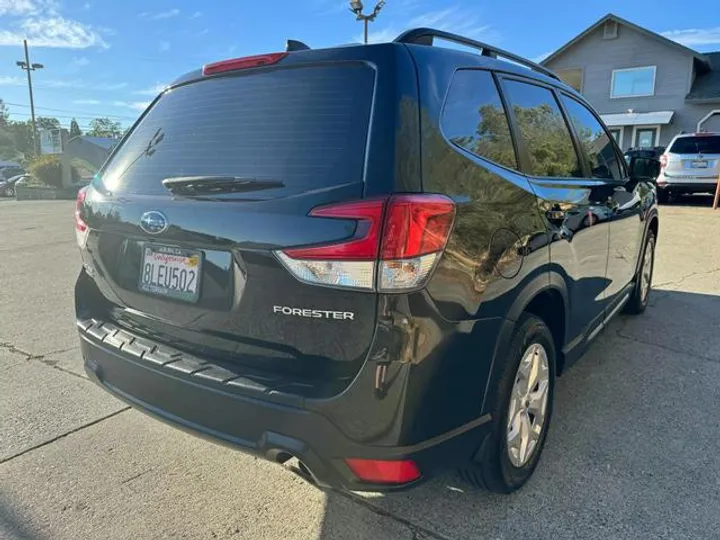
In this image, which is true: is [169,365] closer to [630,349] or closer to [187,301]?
[187,301]

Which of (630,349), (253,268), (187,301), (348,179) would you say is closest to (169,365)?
(187,301)

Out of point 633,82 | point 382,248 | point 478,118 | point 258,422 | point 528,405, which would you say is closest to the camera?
point 382,248

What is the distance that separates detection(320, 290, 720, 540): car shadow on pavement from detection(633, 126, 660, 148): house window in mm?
24381

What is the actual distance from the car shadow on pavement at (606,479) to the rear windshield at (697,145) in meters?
11.6

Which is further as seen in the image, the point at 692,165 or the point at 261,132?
the point at 692,165

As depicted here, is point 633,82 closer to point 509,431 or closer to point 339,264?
point 509,431

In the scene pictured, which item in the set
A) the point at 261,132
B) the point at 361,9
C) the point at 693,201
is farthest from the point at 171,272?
the point at 693,201

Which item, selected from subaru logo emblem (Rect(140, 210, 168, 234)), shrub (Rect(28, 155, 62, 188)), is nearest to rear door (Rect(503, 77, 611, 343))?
subaru logo emblem (Rect(140, 210, 168, 234))

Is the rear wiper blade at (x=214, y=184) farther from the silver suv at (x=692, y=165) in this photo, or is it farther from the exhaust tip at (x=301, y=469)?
the silver suv at (x=692, y=165)

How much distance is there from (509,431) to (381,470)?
2.56ft

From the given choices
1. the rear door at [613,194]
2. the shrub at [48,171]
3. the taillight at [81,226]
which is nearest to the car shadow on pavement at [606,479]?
the rear door at [613,194]

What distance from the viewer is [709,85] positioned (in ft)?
80.2

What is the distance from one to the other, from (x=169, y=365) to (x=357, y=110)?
1.18 meters

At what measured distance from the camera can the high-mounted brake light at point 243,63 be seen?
2.19m
